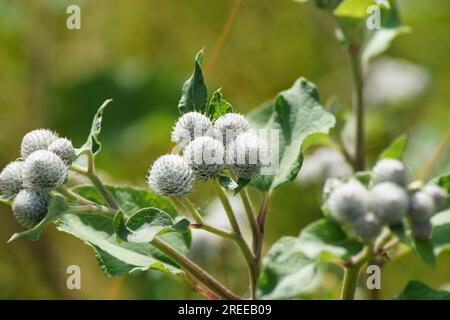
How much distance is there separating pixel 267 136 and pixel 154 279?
58.5 inches

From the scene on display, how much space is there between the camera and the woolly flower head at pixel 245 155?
1885mm

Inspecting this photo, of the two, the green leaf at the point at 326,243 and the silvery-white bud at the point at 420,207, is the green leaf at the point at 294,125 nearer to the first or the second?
the green leaf at the point at 326,243

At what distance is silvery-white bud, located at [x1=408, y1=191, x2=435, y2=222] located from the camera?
1719 millimetres

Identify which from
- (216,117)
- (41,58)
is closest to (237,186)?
(216,117)

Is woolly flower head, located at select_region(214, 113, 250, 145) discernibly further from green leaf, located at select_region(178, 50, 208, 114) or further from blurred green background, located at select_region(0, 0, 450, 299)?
blurred green background, located at select_region(0, 0, 450, 299)

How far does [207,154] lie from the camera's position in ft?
6.11

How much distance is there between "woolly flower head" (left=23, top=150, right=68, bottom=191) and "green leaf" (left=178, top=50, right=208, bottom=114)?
38 centimetres

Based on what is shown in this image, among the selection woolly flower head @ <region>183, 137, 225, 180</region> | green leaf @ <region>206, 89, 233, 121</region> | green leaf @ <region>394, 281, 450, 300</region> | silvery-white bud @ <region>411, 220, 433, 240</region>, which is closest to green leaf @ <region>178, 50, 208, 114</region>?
green leaf @ <region>206, 89, 233, 121</region>

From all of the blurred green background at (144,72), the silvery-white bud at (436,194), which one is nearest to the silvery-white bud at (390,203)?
the silvery-white bud at (436,194)

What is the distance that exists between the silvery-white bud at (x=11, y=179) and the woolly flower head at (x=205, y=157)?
0.45 metres

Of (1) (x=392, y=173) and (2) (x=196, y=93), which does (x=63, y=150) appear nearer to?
(2) (x=196, y=93)

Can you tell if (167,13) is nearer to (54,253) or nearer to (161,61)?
(161,61)

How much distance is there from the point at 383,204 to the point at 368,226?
0.06 m
